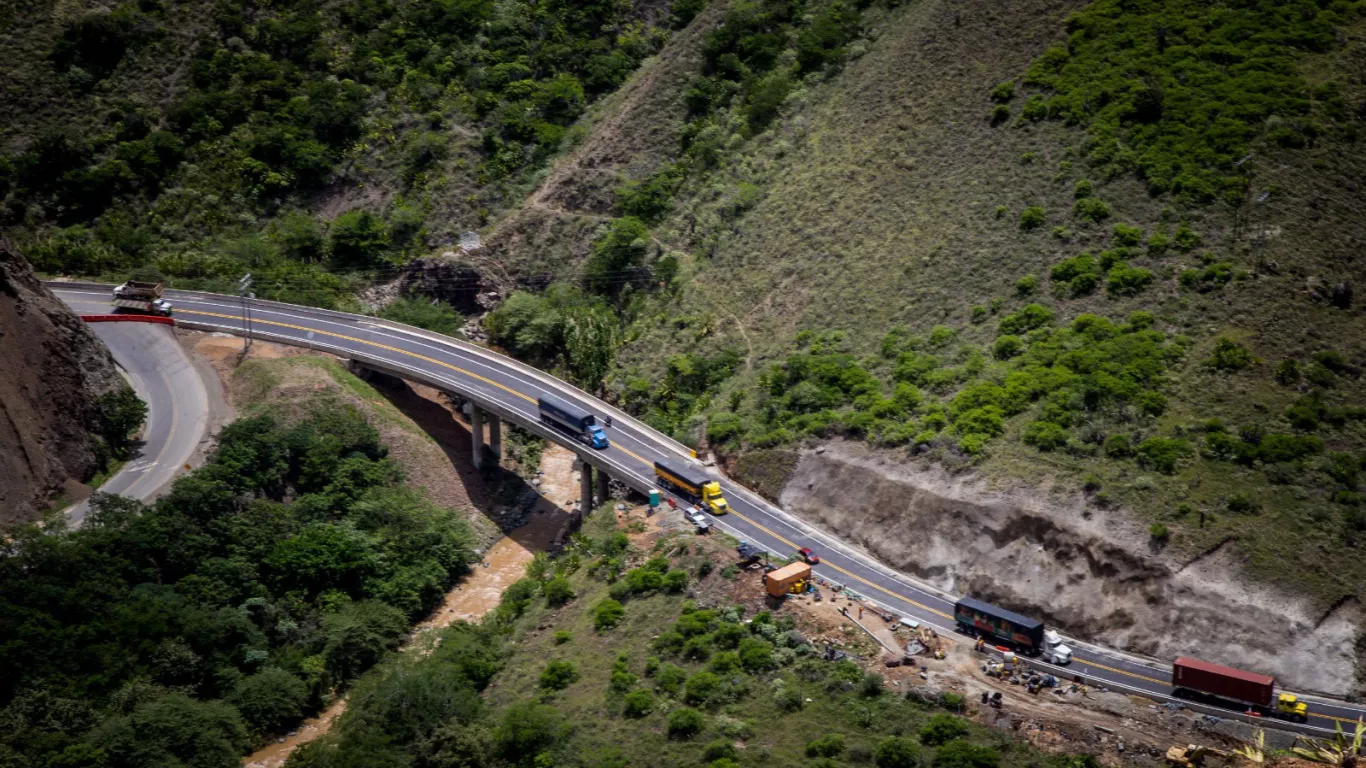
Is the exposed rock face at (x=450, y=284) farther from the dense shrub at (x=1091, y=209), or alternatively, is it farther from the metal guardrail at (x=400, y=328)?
the dense shrub at (x=1091, y=209)

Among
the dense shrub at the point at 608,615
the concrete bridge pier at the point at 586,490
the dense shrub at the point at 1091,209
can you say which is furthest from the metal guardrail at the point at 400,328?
the dense shrub at the point at 1091,209

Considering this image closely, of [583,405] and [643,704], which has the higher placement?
[583,405]

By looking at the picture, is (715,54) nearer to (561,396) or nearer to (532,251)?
(532,251)

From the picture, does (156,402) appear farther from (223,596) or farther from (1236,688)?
(1236,688)

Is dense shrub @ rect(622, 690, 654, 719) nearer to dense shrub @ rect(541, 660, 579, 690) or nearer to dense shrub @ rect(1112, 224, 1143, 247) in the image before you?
dense shrub @ rect(541, 660, 579, 690)

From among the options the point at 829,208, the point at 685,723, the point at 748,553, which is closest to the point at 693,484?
the point at 748,553

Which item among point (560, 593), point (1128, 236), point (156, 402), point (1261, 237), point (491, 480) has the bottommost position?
point (560, 593)

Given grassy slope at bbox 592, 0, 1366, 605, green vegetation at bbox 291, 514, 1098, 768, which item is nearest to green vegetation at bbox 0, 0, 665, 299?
grassy slope at bbox 592, 0, 1366, 605
